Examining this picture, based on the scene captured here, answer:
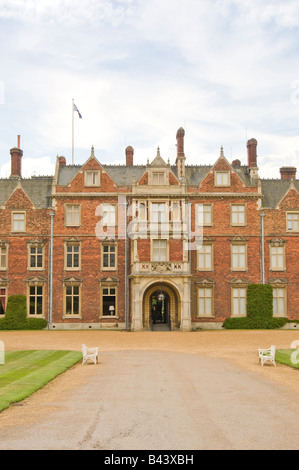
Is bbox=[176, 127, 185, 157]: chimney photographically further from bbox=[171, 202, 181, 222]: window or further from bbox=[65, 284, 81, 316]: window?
bbox=[65, 284, 81, 316]: window

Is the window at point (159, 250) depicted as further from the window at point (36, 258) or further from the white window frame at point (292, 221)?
the white window frame at point (292, 221)

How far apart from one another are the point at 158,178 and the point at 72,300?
12.7m

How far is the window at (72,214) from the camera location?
150 ft

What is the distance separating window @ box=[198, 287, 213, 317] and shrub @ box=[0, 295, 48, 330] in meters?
13.1

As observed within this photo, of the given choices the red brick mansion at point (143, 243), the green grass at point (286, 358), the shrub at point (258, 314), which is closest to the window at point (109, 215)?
the red brick mansion at point (143, 243)

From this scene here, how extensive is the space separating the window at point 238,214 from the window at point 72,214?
13.3m

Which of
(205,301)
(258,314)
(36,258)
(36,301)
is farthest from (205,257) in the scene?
(36,301)

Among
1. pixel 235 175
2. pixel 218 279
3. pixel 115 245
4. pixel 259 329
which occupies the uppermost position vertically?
pixel 235 175

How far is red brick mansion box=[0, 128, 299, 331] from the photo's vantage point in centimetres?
4497

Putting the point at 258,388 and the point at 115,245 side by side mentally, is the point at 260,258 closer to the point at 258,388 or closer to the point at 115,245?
the point at 115,245
